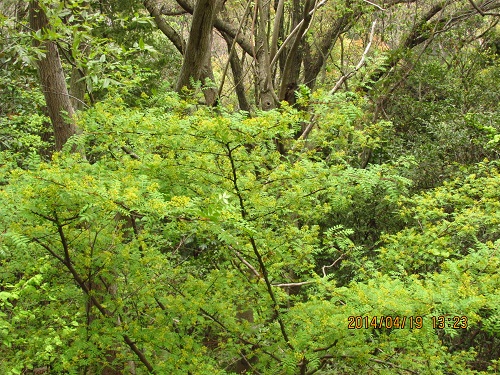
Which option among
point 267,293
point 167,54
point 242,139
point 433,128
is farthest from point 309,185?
point 167,54

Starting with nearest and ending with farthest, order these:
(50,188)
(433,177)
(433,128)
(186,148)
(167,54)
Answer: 1. (50,188)
2. (186,148)
3. (433,177)
4. (433,128)
5. (167,54)

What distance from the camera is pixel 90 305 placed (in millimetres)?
3383

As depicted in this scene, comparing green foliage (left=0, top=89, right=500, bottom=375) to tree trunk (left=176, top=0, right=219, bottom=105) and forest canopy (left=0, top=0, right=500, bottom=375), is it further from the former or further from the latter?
tree trunk (left=176, top=0, right=219, bottom=105)

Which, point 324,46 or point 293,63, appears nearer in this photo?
point 293,63

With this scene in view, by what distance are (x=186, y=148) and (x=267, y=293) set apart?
112cm

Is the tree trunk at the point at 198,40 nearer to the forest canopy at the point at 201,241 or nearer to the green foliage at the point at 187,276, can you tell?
the forest canopy at the point at 201,241

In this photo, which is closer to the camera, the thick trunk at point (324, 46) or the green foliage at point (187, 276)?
the green foliage at point (187, 276)

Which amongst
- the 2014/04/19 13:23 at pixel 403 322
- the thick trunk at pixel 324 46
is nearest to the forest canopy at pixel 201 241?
the 2014/04/19 13:23 at pixel 403 322

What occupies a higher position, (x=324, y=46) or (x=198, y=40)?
(x=324, y=46)

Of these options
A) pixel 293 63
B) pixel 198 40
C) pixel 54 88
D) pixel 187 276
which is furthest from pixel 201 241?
pixel 293 63

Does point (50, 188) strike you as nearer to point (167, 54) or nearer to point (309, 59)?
point (309, 59)

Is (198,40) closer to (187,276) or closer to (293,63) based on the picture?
(187,276)

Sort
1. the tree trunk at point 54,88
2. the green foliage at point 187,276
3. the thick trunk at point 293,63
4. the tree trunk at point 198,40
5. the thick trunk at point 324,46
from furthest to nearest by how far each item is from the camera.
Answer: the thick trunk at point 324,46 < the thick trunk at point 293,63 < the tree trunk at point 54,88 < the tree trunk at point 198,40 < the green foliage at point 187,276

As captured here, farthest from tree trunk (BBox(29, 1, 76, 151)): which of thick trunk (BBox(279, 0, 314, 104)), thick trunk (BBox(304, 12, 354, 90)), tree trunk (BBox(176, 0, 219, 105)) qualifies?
thick trunk (BBox(304, 12, 354, 90))
